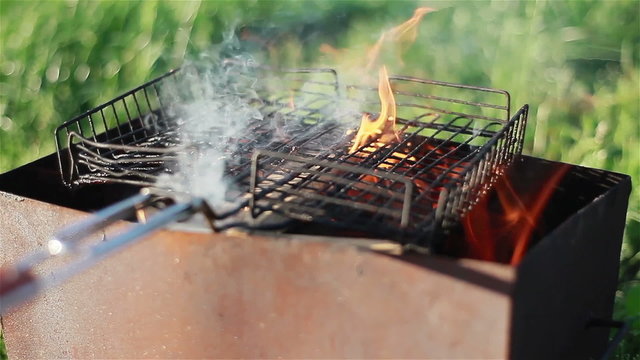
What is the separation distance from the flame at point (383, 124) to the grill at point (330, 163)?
0.09 ft

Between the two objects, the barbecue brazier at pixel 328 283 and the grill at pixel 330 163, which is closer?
the barbecue brazier at pixel 328 283

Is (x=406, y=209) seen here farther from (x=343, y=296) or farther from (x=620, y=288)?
(x=620, y=288)

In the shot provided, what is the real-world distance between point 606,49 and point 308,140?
1867 millimetres

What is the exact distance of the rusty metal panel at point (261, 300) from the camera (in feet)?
4.81

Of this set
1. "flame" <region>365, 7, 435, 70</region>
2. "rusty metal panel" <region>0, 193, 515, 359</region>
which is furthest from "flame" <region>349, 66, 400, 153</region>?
"rusty metal panel" <region>0, 193, 515, 359</region>

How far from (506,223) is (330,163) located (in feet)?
2.15

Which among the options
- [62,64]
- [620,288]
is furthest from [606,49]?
[62,64]

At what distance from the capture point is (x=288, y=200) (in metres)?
1.79

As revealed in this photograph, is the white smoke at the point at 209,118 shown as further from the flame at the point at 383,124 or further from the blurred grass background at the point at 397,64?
the blurred grass background at the point at 397,64

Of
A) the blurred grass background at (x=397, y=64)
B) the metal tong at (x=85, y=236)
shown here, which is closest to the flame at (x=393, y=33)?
the blurred grass background at (x=397, y=64)

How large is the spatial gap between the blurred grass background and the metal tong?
1.72m

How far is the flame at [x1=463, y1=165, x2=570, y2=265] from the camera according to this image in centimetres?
190

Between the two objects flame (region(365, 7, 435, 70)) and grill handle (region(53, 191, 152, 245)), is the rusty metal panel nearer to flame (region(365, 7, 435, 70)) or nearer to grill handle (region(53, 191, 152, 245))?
grill handle (region(53, 191, 152, 245))

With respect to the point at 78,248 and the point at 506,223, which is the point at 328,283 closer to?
the point at 78,248
